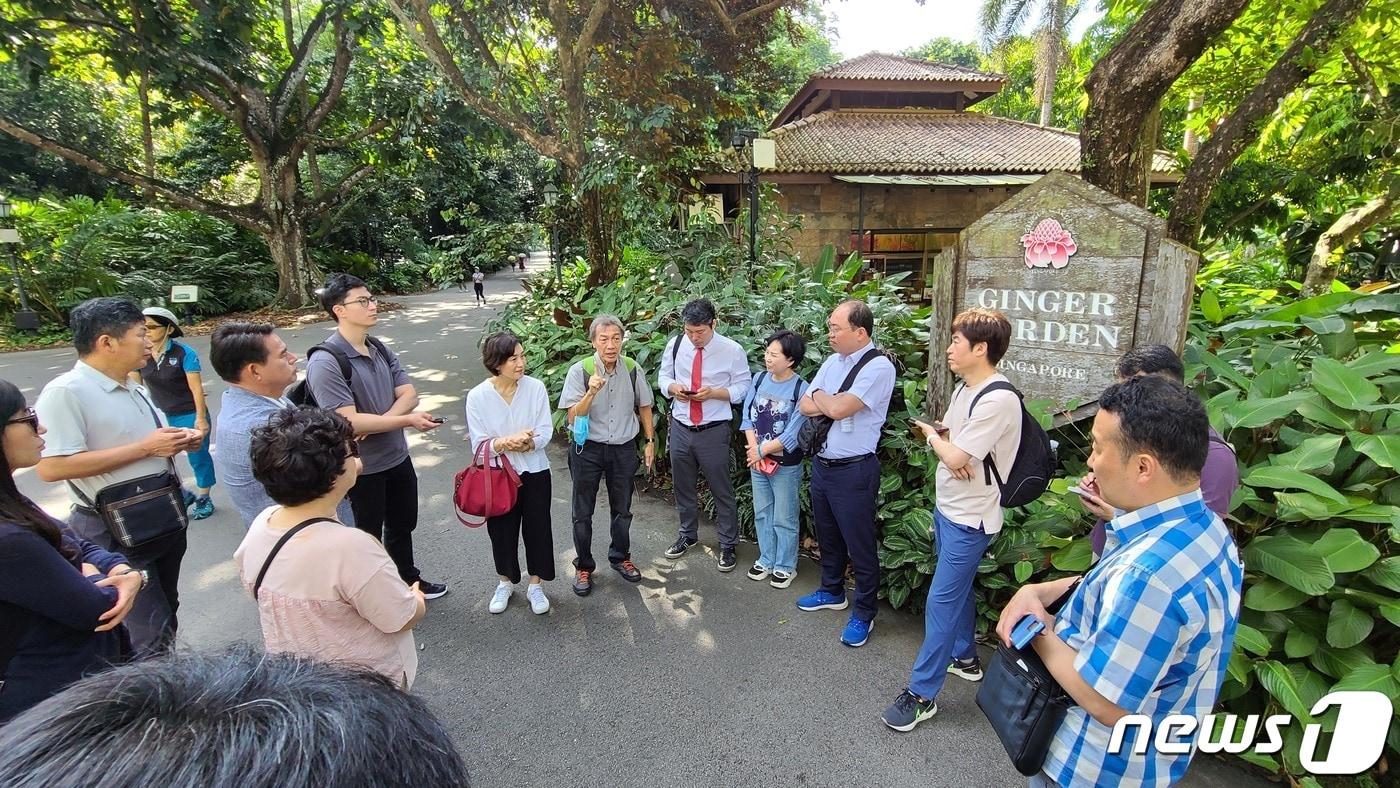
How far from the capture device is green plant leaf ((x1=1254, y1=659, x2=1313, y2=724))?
199 centimetres

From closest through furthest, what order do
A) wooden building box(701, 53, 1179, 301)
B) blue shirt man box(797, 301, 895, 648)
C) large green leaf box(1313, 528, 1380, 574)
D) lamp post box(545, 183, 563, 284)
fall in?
large green leaf box(1313, 528, 1380, 574) → blue shirt man box(797, 301, 895, 648) → lamp post box(545, 183, 563, 284) → wooden building box(701, 53, 1179, 301)

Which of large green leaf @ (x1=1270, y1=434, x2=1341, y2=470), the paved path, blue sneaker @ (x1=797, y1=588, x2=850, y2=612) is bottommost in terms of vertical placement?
the paved path

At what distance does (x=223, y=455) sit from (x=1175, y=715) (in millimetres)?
3117

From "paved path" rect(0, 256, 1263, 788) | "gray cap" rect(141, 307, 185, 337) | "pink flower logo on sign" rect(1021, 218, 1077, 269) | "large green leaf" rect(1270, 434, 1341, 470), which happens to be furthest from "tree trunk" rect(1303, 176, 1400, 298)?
"gray cap" rect(141, 307, 185, 337)

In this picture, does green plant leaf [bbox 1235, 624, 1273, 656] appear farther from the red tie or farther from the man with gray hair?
the man with gray hair

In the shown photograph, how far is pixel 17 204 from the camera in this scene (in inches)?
472

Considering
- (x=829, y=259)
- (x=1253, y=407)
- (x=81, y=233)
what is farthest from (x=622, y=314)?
(x=81, y=233)

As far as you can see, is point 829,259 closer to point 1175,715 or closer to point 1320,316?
point 1320,316

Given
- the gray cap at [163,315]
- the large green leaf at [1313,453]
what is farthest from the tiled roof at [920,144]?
the large green leaf at [1313,453]

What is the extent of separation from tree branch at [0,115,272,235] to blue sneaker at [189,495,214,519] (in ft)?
35.0

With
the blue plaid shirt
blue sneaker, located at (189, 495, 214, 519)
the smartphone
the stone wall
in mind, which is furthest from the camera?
the stone wall

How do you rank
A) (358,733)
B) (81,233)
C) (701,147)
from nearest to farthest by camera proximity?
(358,733) < (701,147) < (81,233)

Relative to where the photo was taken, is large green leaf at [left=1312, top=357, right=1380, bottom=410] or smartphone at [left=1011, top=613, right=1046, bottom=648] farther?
large green leaf at [left=1312, top=357, right=1380, bottom=410]

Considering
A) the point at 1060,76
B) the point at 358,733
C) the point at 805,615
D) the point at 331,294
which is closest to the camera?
the point at 358,733
